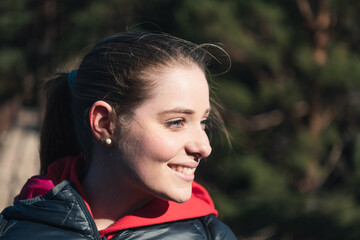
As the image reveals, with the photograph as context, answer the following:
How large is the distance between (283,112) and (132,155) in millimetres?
4278

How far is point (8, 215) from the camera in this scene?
3.39 feet

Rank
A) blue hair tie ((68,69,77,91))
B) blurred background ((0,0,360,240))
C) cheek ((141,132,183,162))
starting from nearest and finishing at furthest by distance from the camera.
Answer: cheek ((141,132,183,162)) → blue hair tie ((68,69,77,91)) → blurred background ((0,0,360,240))

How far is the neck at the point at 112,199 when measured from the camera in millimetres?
1039

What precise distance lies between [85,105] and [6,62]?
9.12 metres

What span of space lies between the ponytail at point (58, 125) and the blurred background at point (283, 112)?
9.37 feet

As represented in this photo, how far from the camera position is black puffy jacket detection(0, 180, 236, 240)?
38.6 inches

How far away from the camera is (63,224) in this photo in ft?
3.23

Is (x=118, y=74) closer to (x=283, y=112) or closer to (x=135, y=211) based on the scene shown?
(x=135, y=211)

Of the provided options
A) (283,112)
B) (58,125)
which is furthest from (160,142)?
(283,112)

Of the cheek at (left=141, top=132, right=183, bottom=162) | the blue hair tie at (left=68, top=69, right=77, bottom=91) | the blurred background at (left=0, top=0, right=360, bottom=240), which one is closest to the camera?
the cheek at (left=141, top=132, right=183, bottom=162)

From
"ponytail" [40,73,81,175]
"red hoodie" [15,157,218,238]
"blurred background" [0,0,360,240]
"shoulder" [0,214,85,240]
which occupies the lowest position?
"shoulder" [0,214,85,240]

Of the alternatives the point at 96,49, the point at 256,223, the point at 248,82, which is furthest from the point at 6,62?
the point at 96,49

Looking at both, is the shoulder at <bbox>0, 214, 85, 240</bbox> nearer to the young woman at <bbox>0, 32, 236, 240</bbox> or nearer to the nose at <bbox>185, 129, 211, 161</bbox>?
the young woman at <bbox>0, 32, 236, 240</bbox>

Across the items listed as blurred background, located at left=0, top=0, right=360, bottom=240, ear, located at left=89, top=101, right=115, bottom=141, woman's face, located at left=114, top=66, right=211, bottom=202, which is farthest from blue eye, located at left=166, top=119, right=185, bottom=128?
blurred background, located at left=0, top=0, right=360, bottom=240
